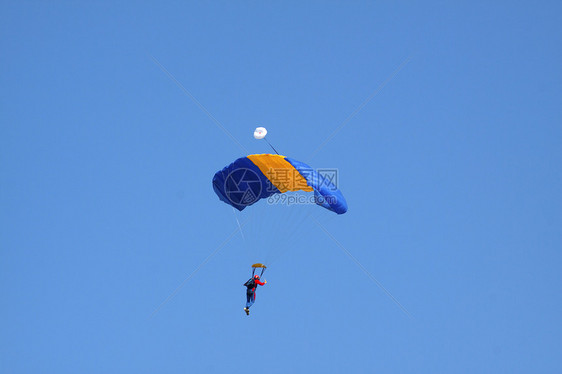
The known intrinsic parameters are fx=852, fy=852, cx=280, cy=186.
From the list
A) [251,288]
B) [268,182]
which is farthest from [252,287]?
[268,182]

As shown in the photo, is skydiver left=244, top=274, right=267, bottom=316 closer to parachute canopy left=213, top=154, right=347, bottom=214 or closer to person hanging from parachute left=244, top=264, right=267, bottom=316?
person hanging from parachute left=244, top=264, right=267, bottom=316

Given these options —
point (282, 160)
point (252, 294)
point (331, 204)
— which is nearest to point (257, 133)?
point (282, 160)

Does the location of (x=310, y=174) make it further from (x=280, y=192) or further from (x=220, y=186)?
(x=220, y=186)

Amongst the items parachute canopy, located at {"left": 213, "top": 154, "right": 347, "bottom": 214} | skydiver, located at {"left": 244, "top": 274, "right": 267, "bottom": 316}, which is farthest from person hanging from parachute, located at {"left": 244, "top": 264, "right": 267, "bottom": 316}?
parachute canopy, located at {"left": 213, "top": 154, "right": 347, "bottom": 214}

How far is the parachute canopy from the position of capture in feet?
92.3

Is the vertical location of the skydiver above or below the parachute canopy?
below

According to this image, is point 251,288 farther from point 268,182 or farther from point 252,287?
point 268,182

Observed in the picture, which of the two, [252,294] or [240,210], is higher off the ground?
[240,210]

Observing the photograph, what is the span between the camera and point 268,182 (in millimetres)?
31062

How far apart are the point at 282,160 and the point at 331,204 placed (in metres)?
2.61

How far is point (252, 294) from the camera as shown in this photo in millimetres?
29156

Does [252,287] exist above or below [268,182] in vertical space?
below

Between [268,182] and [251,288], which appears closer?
[251,288]

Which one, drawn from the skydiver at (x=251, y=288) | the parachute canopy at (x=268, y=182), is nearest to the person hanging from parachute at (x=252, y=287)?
the skydiver at (x=251, y=288)
